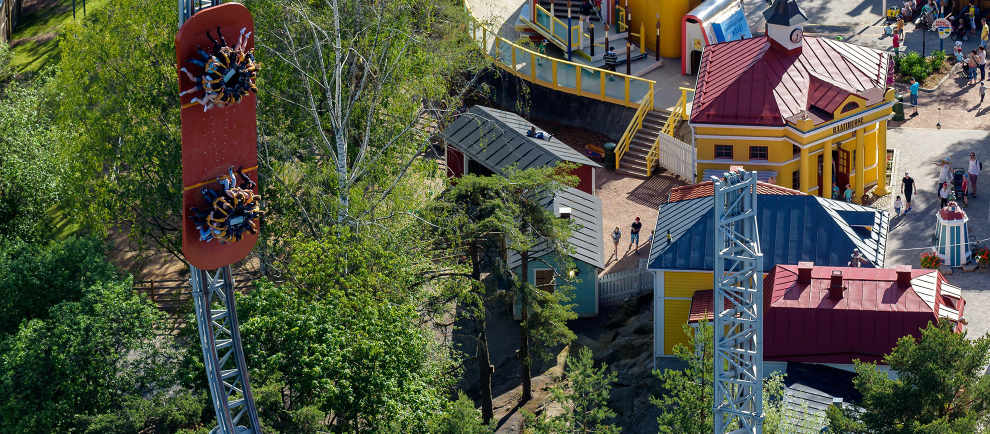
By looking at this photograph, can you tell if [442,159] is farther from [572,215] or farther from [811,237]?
[811,237]

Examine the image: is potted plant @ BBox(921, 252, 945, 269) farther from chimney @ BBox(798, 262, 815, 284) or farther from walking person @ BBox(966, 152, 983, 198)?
chimney @ BBox(798, 262, 815, 284)

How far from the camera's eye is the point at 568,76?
7062 centimetres

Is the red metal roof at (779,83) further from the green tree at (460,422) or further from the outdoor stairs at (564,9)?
the green tree at (460,422)

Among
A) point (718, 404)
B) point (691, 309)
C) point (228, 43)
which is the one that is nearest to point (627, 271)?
point (691, 309)

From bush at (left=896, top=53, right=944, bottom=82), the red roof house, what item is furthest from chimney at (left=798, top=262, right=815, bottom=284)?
bush at (left=896, top=53, right=944, bottom=82)

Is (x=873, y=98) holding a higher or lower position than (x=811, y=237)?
higher

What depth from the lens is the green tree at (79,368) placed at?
47.7 meters

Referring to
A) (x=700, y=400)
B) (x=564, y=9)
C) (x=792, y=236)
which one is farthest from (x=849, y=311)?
(x=564, y=9)

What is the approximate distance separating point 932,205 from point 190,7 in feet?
116

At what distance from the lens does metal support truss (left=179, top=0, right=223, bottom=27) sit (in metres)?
35.6

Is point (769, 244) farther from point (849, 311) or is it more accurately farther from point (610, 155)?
point (610, 155)

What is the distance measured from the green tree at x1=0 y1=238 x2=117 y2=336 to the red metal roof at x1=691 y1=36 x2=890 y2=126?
2341 centimetres

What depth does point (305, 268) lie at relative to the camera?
157 feet

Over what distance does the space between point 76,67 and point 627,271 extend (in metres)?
21.2
